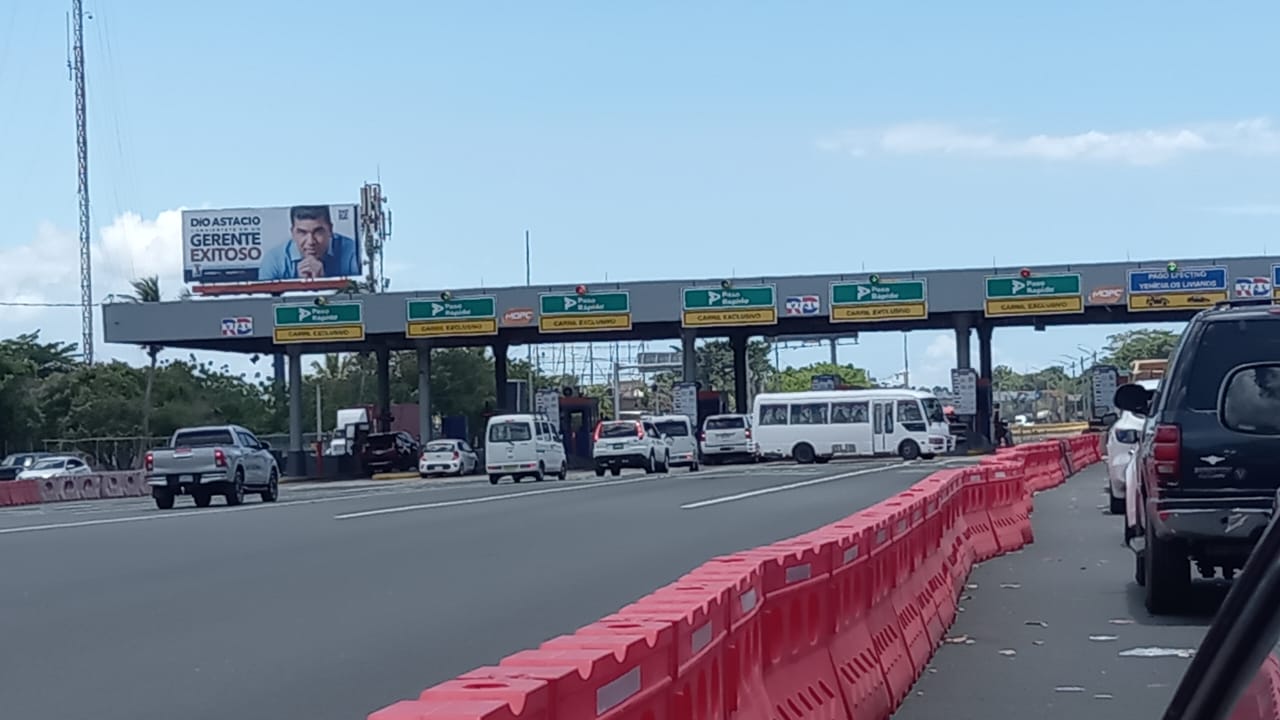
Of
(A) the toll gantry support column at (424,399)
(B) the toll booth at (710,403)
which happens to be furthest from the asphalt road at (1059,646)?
(B) the toll booth at (710,403)

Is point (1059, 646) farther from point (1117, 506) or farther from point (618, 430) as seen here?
point (618, 430)

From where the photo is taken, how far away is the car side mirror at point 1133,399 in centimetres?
1369

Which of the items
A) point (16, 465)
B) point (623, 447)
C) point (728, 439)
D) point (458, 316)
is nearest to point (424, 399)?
point (458, 316)

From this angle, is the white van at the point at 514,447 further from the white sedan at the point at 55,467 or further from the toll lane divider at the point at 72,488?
the white sedan at the point at 55,467

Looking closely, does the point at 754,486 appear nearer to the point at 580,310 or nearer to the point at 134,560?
the point at 134,560

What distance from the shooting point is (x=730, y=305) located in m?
62.2

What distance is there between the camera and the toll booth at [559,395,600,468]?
7269 centimetres

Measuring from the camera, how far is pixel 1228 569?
13922 mm

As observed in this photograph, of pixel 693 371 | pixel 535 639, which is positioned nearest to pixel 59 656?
pixel 535 639

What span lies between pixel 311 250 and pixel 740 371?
1933 cm

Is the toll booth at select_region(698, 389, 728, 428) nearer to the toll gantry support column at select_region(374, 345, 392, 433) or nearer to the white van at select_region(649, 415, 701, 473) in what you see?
the white van at select_region(649, 415, 701, 473)

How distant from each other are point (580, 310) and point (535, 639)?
50.6 meters

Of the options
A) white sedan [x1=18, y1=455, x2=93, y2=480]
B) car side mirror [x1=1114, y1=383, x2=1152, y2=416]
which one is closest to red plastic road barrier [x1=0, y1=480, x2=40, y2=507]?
white sedan [x1=18, y1=455, x2=93, y2=480]

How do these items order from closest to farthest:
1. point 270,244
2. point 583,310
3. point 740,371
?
point 583,310 < point 740,371 < point 270,244
